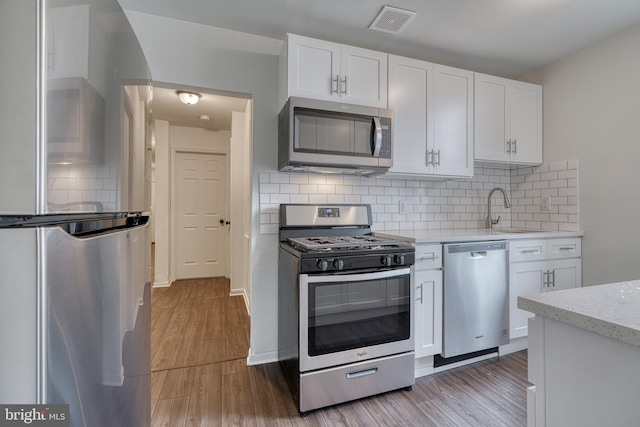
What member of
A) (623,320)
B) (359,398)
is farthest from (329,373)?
(623,320)

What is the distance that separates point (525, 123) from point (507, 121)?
0.23 meters

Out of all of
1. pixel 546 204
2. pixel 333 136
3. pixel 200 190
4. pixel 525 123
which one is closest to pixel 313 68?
pixel 333 136

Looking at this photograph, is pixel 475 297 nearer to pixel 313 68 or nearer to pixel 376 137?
pixel 376 137

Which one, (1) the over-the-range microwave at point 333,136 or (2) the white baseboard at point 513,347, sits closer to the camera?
(1) the over-the-range microwave at point 333,136

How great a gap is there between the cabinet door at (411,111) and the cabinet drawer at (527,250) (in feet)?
2.94

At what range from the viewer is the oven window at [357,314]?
5.30 ft

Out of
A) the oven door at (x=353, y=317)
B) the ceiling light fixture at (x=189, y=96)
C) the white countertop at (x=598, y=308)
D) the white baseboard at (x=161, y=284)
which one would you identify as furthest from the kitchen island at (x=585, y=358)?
the white baseboard at (x=161, y=284)

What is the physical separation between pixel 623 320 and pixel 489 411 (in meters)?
1.49

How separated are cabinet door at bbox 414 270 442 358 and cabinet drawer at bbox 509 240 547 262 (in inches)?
27.5

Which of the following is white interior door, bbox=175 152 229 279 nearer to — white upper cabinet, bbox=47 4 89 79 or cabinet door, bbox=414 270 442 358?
cabinet door, bbox=414 270 442 358

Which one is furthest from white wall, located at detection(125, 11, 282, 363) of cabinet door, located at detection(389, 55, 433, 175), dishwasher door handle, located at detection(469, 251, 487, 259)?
dishwasher door handle, located at detection(469, 251, 487, 259)

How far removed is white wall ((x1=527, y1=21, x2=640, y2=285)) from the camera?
2.08 metres

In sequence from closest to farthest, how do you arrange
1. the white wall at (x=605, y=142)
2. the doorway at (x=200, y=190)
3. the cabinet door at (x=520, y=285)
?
the white wall at (x=605, y=142) < the cabinet door at (x=520, y=285) < the doorway at (x=200, y=190)

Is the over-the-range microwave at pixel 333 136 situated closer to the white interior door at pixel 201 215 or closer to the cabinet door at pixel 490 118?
the cabinet door at pixel 490 118
